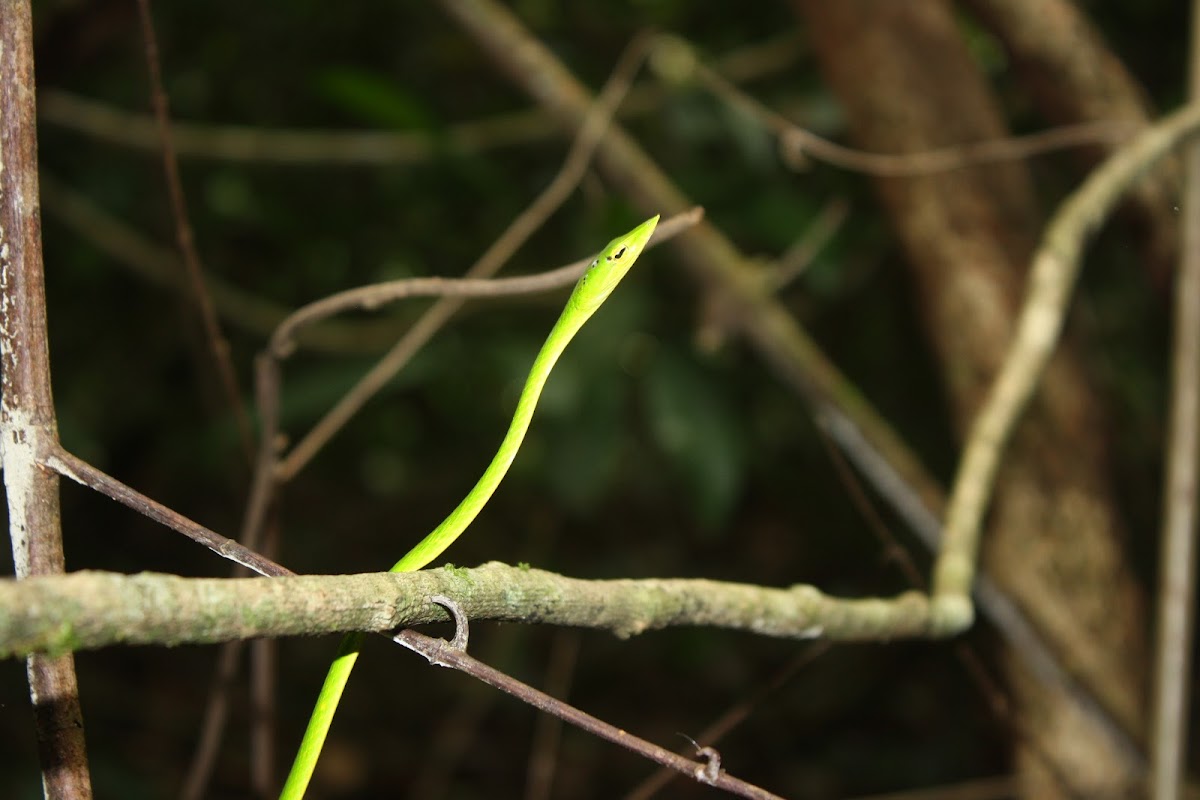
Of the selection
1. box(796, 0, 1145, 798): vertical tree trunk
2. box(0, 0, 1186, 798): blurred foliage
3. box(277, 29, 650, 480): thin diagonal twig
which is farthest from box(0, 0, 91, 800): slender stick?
box(796, 0, 1145, 798): vertical tree trunk

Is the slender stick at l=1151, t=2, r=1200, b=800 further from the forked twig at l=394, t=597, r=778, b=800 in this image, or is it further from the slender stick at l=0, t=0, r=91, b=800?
the slender stick at l=0, t=0, r=91, b=800

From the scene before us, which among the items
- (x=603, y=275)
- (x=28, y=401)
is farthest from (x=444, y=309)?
(x=28, y=401)

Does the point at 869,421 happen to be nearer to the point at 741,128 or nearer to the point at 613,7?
the point at 741,128

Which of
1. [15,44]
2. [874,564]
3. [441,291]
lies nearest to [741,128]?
[874,564]

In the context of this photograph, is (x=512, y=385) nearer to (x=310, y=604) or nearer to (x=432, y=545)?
(x=432, y=545)

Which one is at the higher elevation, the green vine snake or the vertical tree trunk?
the vertical tree trunk

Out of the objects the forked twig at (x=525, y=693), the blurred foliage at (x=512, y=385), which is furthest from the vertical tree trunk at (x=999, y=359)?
the forked twig at (x=525, y=693)
